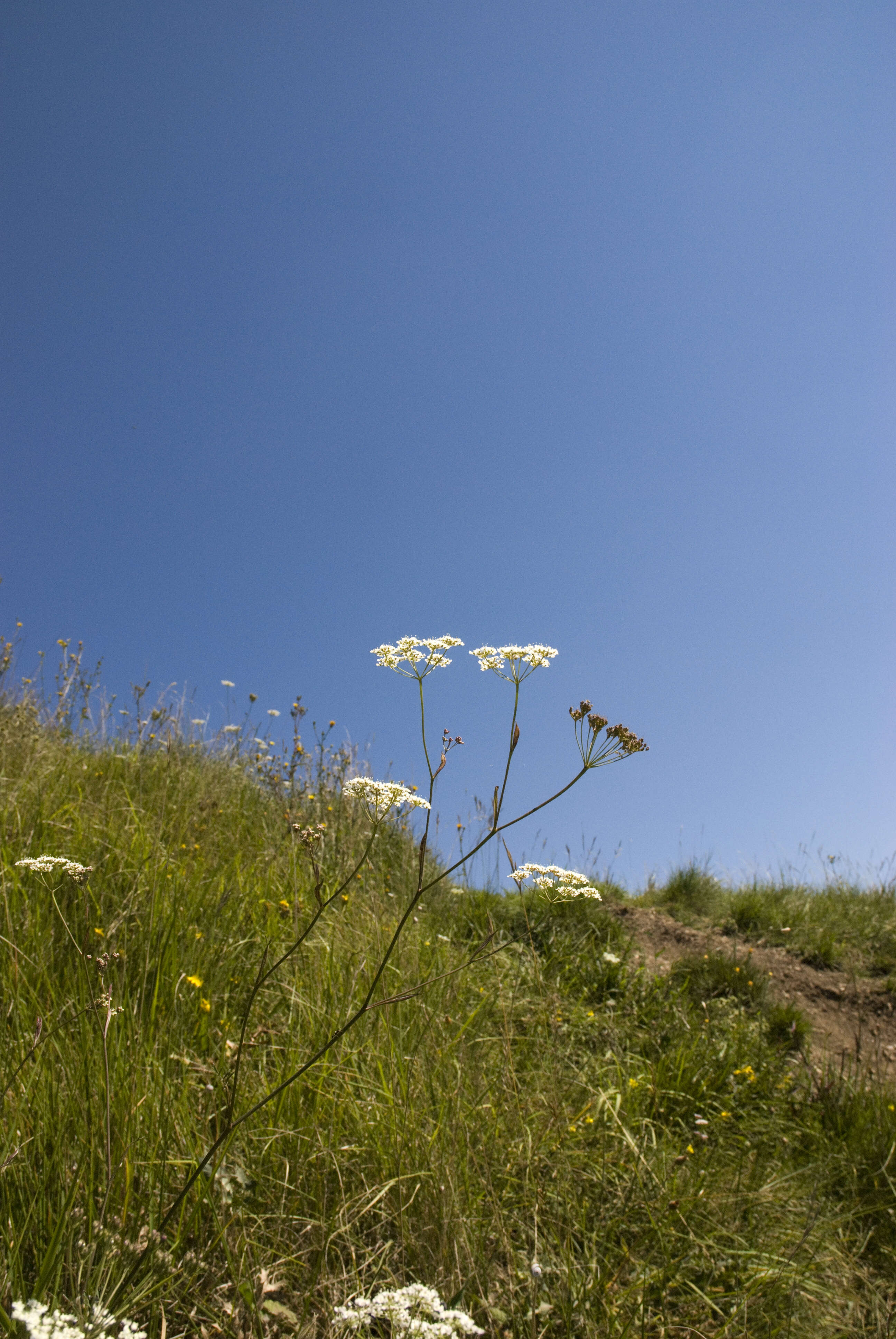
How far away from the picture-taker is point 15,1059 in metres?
2.56

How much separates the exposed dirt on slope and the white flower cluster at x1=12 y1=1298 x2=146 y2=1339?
4.78m

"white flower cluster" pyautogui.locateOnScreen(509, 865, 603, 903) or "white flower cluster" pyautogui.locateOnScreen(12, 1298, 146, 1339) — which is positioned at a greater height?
"white flower cluster" pyautogui.locateOnScreen(509, 865, 603, 903)

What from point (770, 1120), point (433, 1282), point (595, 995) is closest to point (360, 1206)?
point (433, 1282)

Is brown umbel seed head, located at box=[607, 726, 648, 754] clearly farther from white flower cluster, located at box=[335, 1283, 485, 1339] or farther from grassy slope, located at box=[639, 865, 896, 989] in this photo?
grassy slope, located at box=[639, 865, 896, 989]

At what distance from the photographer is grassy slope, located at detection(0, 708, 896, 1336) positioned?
2240 millimetres

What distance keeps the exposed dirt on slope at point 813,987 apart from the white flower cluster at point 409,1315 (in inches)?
165

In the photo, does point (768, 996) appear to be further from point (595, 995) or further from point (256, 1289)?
point (256, 1289)

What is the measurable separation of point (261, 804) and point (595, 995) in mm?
3191

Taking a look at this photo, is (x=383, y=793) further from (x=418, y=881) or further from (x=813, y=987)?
(x=813, y=987)

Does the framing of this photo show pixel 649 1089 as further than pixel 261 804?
No

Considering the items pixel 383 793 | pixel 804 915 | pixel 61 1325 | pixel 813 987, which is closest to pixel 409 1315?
pixel 61 1325

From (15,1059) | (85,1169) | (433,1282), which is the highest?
(15,1059)

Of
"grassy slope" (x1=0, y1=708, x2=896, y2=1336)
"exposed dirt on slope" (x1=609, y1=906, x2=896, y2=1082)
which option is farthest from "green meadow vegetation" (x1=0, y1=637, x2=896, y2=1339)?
"exposed dirt on slope" (x1=609, y1=906, x2=896, y2=1082)

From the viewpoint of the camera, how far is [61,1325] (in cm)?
138
